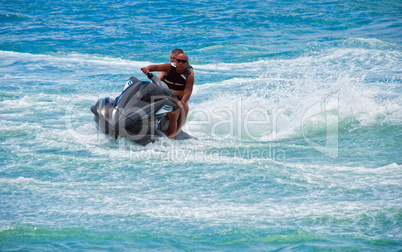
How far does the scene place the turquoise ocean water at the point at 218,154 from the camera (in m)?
3.41

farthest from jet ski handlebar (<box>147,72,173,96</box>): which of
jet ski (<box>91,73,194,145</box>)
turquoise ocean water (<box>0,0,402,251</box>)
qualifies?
turquoise ocean water (<box>0,0,402,251</box>)

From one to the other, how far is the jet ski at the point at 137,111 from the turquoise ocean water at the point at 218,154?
0.17 m

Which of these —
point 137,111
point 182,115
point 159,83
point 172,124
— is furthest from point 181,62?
point 137,111

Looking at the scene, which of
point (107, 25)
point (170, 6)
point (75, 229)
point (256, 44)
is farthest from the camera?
point (170, 6)

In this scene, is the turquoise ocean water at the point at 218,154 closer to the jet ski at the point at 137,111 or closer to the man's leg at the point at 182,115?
the jet ski at the point at 137,111

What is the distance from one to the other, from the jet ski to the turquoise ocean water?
6.6 inches

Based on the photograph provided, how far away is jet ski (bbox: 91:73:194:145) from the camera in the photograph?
17.3 feet

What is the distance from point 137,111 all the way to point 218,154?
1.11m

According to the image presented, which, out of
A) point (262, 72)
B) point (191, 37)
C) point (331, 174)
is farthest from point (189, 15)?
point (331, 174)

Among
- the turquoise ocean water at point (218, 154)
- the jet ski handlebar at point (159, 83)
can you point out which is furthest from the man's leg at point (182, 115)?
the jet ski handlebar at point (159, 83)

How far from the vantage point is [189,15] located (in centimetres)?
1744

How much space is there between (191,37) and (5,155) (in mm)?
10346

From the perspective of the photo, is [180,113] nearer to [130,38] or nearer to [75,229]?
[75,229]

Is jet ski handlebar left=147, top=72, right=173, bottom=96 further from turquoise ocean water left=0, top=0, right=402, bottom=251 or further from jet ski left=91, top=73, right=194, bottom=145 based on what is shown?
turquoise ocean water left=0, top=0, right=402, bottom=251
